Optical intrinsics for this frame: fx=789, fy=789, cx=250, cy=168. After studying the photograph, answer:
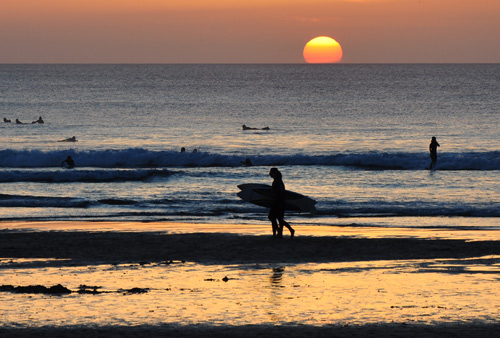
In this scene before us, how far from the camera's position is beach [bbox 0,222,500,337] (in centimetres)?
1134

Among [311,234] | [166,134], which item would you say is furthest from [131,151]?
[311,234]

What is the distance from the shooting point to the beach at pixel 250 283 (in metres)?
11.3

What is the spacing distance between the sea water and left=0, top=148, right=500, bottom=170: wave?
10 cm

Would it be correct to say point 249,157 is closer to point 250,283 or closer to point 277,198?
point 277,198

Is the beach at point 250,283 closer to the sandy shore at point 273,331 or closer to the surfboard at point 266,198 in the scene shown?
the sandy shore at point 273,331

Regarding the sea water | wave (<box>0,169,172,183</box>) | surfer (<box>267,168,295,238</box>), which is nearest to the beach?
surfer (<box>267,168,295,238</box>)

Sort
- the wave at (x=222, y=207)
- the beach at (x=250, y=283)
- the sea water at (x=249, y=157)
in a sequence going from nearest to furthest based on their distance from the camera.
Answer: the beach at (x=250, y=283)
the wave at (x=222, y=207)
the sea water at (x=249, y=157)

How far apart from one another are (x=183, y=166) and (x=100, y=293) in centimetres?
3676

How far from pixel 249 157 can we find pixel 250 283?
37.9m

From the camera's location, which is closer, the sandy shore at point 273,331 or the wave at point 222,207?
the sandy shore at point 273,331

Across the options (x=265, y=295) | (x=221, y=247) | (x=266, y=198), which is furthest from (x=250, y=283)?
(x=266, y=198)

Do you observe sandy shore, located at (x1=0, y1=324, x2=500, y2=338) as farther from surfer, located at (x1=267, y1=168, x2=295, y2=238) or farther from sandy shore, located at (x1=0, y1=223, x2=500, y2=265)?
surfer, located at (x1=267, y1=168, x2=295, y2=238)

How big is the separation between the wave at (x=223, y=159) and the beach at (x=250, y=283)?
85.6ft

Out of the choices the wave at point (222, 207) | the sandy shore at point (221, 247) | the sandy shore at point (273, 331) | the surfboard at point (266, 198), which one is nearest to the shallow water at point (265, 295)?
the sandy shore at point (273, 331)
